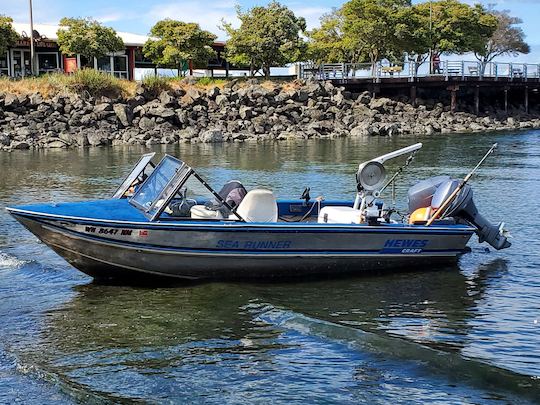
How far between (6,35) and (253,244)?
147ft

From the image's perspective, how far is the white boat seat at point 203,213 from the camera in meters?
10.3

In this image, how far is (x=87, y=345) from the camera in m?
8.16

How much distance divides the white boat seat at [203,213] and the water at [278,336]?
3.21ft

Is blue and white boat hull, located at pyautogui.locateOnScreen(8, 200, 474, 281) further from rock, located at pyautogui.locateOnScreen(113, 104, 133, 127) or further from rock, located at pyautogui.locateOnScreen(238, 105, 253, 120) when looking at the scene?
rock, located at pyautogui.locateOnScreen(238, 105, 253, 120)

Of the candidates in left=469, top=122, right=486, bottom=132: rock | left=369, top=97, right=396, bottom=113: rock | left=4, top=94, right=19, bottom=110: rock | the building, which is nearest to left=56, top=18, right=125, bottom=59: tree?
the building

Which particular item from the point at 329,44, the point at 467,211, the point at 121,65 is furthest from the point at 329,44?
the point at 467,211

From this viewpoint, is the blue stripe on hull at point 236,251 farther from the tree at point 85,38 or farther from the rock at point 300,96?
the tree at point 85,38

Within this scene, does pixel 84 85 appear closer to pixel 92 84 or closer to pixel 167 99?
pixel 92 84

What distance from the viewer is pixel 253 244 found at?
33.6ft

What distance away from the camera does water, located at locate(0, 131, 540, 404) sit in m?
7.02

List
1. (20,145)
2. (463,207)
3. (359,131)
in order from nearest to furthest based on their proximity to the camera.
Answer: (463,207), (20,145), (359,131)

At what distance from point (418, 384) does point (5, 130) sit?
3721cm

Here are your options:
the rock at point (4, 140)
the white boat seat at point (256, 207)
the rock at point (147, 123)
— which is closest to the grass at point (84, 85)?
the rock at point (147, 123)

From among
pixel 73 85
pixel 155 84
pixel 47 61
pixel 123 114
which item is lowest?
pixel 123 114
